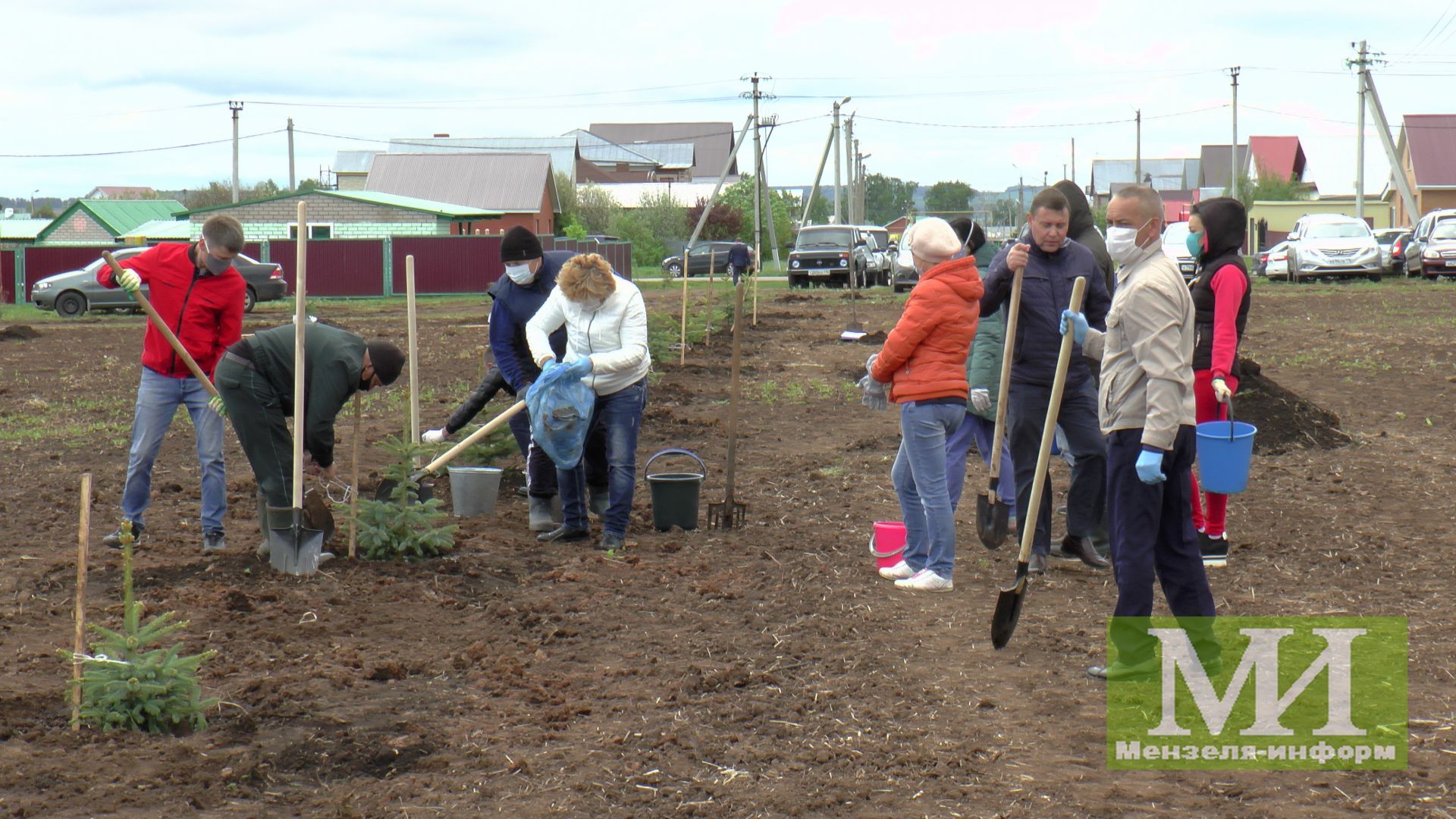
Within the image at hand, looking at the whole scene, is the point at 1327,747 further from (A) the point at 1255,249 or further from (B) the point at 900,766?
(A) the point at 1255,249

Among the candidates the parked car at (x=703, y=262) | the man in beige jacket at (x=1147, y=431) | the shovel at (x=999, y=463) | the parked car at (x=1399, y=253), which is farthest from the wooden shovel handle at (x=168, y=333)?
the parked car at (x=703, y=262)

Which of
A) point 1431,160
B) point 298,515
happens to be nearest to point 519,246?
point 298,515

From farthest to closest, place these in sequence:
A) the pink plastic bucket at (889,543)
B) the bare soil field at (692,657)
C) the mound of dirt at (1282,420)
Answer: the mound of dirt at (1282,420) → the pink plastic bucket at (889,543) → the bare soil field at (692,657)

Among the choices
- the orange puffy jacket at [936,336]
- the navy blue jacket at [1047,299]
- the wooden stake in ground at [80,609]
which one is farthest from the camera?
the navy blue jacket at [1047,299]

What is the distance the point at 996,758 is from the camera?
4.22 meters

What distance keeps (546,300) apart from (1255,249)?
45.0 metres

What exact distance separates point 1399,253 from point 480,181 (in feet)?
127

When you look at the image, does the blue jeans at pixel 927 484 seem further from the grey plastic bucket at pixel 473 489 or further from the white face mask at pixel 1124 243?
the grey plastic bucket at pixel 473 489

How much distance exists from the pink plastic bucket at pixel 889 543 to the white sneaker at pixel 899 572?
178 mm

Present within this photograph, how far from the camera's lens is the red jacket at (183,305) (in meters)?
6.87

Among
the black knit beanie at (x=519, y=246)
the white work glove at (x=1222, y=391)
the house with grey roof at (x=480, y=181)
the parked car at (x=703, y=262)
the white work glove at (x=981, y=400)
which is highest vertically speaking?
the house with grey roof at (x=480, y=181)

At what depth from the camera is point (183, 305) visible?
6887mm

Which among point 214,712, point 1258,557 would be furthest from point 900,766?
point 1258,557

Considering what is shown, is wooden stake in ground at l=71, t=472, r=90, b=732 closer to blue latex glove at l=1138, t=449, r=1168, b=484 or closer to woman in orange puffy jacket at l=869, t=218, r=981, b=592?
woman in orange puffy jacket at l=869, t=218, r=981, b=592
